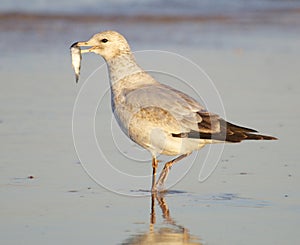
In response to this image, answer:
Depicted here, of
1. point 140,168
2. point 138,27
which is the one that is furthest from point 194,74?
point 138,27

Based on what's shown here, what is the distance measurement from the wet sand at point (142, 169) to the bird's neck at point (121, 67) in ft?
2.60

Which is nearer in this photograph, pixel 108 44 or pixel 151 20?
pixel 108 44

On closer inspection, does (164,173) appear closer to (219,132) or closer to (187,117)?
(187,117)

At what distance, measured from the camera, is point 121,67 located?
22.1 ft

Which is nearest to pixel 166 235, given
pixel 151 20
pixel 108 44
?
pixel 108 44

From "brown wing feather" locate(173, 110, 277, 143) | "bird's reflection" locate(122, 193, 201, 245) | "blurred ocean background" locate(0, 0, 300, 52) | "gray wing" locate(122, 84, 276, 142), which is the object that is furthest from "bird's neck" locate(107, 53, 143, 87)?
"blurred ocean background" locate(0, 0, 300, 52)

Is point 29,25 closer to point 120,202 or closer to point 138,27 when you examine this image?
point 138,27

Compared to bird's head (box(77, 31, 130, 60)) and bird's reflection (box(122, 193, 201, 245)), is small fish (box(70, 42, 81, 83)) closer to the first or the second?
bird's head (box(77, 31, 130, 60))

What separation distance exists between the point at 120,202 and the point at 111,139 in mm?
1695

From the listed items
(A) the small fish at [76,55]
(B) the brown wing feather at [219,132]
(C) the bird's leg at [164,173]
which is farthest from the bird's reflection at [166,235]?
(A) the small fish at [76,55]

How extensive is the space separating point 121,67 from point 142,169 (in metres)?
0.86

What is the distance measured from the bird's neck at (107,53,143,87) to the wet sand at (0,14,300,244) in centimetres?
79

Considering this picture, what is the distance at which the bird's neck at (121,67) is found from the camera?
6699mm

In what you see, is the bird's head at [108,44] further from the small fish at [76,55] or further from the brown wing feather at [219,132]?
the brown wing feather at [219,132]
